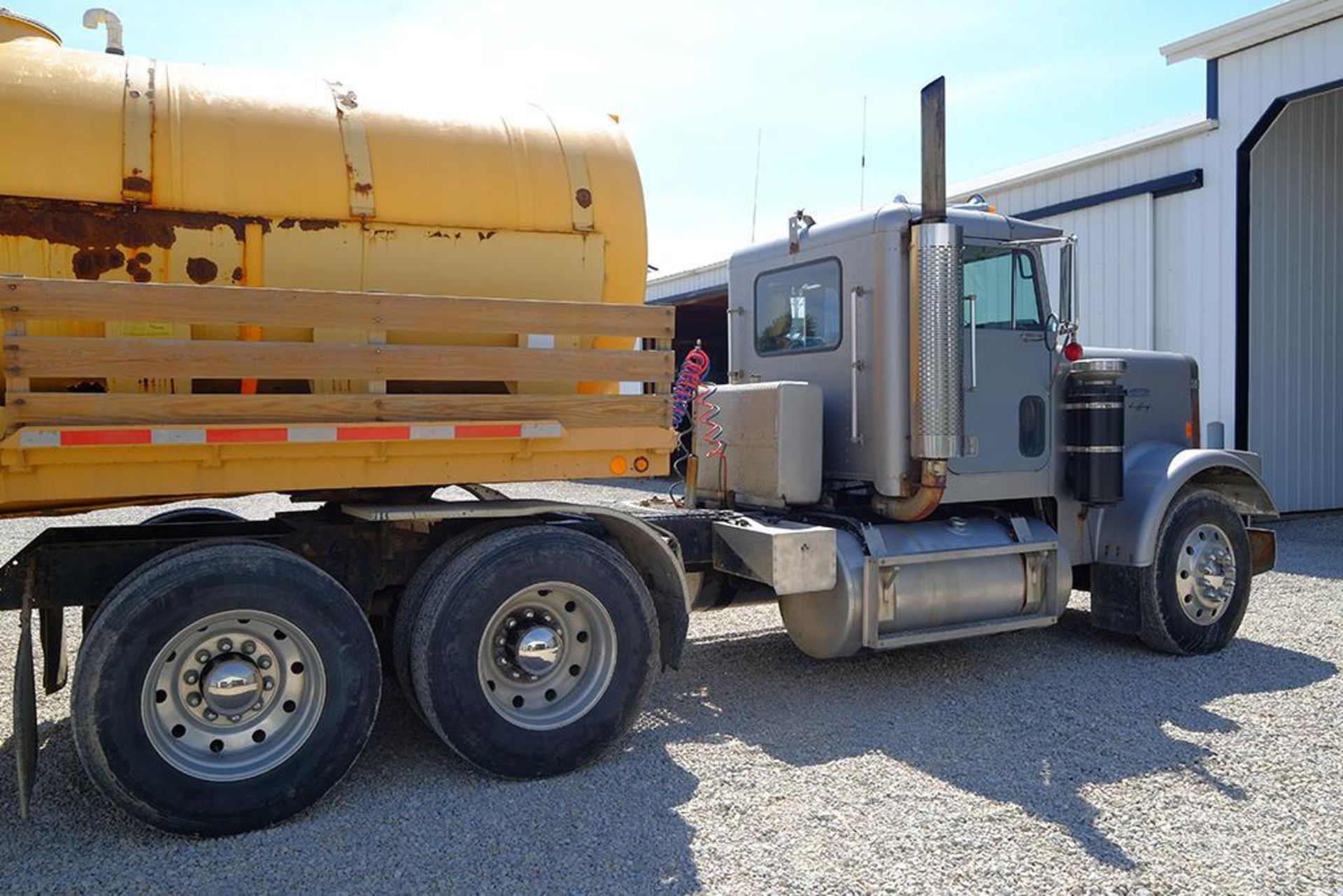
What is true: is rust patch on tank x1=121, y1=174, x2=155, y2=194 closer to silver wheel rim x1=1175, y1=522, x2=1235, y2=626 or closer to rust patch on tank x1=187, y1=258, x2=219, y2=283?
rust patch on tank x1=187, y1=258, x2=219, y2=283

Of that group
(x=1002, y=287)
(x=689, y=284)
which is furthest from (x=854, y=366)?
(x=689, y=284)

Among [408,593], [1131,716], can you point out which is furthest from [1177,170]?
[408,593]

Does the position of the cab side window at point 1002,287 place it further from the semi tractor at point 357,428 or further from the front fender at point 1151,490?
the front fender at point 1151,490

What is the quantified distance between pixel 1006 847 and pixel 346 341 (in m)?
3.14

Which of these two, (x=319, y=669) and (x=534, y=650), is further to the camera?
(x=534, y=650)

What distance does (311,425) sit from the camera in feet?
13.0

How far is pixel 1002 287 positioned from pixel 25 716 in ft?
17.1

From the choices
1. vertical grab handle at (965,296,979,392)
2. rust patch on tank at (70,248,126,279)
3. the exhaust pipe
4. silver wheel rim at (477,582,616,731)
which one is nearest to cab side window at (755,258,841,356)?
the exhaust pipe

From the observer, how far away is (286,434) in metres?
3.92

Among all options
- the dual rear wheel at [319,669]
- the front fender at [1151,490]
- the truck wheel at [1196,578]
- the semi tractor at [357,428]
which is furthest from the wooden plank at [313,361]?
the truck wheel at [1196,578]

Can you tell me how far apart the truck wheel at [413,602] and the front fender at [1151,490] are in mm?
4008

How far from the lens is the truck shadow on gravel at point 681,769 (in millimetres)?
3568

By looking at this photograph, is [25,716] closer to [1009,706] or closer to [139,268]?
[139,268]

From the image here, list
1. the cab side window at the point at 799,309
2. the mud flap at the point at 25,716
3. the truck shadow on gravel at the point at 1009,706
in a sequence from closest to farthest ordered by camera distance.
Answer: the mud flap at the point at 25,716
the truck shadow on gravel at the point at 1009,706
the cab side window at the point at 799,309
